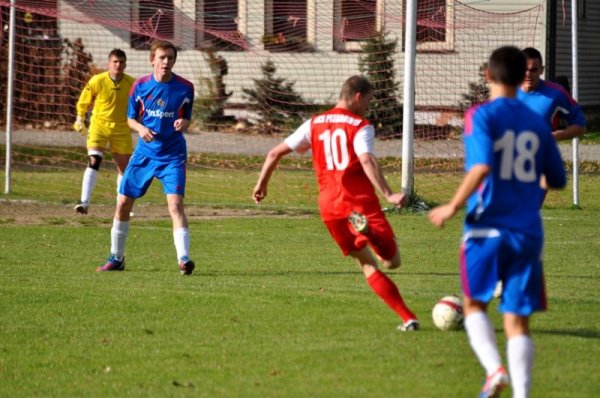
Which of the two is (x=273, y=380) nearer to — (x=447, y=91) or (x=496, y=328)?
(x=496, y=328)

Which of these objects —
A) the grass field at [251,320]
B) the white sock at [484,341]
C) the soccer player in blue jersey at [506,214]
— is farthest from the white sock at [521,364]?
the grass field at [251,320]

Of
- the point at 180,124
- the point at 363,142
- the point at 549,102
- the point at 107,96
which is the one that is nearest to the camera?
the point at 363,142

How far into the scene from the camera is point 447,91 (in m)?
21.4

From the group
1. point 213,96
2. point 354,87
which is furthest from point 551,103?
point 213,96

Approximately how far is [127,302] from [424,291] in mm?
2565

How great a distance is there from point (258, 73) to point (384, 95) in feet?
20.9

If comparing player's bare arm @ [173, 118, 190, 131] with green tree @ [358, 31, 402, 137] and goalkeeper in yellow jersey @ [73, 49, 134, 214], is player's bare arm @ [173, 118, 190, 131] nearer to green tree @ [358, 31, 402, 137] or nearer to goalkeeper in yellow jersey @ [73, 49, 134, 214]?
goalkeeper in yellow jersey @ [73, 49, 134, 214]

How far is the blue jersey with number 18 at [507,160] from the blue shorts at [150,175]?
5625 mm

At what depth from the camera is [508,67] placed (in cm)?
596

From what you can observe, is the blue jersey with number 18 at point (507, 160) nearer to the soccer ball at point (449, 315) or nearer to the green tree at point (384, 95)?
the soccer ball at point (449, 315)

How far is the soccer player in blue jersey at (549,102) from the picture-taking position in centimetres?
961

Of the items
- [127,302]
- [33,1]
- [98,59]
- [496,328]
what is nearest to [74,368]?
[127,302]

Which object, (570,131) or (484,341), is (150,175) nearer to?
(570,131)

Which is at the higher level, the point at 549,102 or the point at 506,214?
the point at 549,102
